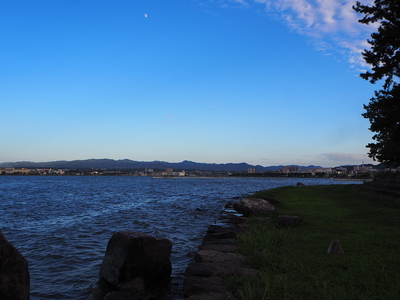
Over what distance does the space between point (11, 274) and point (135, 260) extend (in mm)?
3221

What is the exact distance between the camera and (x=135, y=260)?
30.0 feet

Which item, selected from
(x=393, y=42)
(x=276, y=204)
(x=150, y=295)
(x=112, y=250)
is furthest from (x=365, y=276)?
(x=393, y=42)

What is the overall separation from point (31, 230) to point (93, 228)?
3.78 m

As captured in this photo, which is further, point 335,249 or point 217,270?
point 335,249

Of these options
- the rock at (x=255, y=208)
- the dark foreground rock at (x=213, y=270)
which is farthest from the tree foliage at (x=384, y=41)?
the dark foreground rock at (x=213, y=270)

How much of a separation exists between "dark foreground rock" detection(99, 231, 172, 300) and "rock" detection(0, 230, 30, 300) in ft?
7.93

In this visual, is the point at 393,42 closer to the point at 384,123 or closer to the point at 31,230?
the point at 384,123

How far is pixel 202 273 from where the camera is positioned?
26.7 ft

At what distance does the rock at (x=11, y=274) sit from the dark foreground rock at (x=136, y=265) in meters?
2.42

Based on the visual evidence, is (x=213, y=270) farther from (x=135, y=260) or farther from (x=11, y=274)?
(x=11, y=274)

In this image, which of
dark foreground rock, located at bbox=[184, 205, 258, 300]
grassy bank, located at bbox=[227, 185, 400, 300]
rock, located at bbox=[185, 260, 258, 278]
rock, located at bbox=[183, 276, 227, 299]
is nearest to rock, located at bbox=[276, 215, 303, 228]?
grassy bank, located at bbox=[227, 185, 400, 300]

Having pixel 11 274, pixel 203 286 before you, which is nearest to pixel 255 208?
pixel 203 286

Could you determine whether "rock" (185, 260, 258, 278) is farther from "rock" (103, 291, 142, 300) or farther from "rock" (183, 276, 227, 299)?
"rock" (103, 291, 142, 300)

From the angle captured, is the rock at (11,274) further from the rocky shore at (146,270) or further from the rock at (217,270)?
the rock at (217,270)
